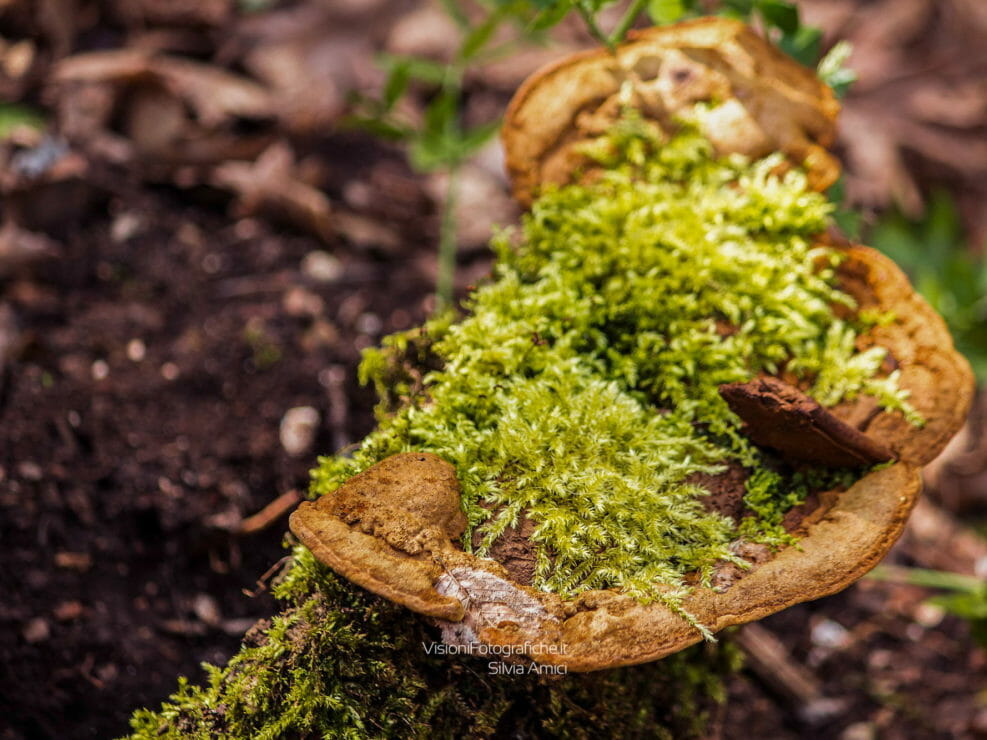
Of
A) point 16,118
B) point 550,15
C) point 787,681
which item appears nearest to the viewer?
point 550,15

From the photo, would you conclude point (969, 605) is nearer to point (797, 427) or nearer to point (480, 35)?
point (797, 427)

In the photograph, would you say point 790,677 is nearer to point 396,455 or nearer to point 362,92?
point 396,455

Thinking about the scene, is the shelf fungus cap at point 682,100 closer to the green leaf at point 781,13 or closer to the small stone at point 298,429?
the green leaf at point 781,13

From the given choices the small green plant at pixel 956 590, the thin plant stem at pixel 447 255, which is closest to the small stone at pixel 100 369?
the thin plant stem at pixel 447 255

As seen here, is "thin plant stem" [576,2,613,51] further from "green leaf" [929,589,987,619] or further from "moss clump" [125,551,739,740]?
"green leaf" [929,589,987,619]

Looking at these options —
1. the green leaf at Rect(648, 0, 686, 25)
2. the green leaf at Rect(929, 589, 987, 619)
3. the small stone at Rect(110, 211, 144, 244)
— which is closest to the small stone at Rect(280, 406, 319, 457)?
the small stone at Rect(110, 211, 144, 244)

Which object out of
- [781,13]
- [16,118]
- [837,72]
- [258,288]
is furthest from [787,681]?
[16,118]

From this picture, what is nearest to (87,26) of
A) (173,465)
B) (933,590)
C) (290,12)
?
(290,12)
